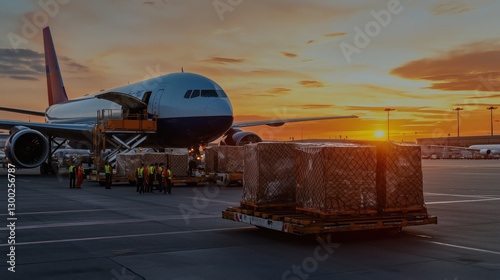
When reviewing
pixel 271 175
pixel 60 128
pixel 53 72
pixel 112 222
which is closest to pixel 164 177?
pixel 112 222

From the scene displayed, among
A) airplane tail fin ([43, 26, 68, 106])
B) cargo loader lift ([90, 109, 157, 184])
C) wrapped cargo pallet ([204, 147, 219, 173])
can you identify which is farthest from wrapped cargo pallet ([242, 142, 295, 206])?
airplane tail fin ([43, 26, 68, 106])

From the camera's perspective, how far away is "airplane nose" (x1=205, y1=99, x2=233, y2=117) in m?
28.0

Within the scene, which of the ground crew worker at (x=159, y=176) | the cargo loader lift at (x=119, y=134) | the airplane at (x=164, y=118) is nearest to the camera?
the ground crew worker at (x=159, y=176)

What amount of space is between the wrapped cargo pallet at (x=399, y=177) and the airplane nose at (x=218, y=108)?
16.6 metres

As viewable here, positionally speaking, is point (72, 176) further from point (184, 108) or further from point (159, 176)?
point (184, 108)

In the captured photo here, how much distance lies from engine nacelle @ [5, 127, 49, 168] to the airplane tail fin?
17.4 meters

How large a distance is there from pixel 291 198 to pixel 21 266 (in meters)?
6.32

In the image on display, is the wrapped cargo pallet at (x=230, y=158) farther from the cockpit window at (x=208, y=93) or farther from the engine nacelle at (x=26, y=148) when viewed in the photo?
the engine nacelle at (x=26, y=148)

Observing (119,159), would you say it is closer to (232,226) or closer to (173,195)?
(173,195)

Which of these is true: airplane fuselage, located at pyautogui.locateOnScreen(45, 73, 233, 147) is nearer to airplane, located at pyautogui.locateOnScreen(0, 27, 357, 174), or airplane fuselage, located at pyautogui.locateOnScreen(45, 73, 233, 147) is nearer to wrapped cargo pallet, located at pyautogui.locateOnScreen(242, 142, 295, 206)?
airplane, located at pyautogui.locateOnScreen(0, 27, 357, 174)

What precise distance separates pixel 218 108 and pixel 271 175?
15756 millimetres

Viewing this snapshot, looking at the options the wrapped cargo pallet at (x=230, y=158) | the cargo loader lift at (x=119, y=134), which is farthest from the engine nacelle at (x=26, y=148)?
the wrapped cargo pallet at (x=230, y=158)

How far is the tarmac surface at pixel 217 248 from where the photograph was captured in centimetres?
827

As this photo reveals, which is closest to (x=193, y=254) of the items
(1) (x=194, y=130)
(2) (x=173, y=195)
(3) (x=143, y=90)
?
(2) (x=173, y=195)
